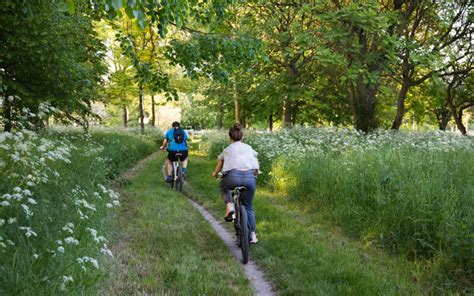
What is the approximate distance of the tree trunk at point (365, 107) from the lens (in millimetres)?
16984

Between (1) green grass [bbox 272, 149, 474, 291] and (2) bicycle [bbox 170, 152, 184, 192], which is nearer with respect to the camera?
(1) green grass [bbox 272, 149, 474, 291]

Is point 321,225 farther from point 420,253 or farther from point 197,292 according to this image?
point 197,292

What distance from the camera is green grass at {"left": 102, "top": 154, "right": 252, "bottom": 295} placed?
4695mm

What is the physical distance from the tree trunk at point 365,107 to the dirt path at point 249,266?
35.2ft

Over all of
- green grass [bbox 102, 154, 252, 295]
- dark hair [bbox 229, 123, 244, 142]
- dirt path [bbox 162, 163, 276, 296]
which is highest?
dark hair [bbox 229, 123, 244, 142]

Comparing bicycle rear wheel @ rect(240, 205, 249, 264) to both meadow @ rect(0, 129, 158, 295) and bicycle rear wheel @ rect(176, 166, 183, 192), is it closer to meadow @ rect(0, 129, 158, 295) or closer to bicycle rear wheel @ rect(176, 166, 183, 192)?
meadow @ rect(0, 129, 158, 295)

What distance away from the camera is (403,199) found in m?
6.36

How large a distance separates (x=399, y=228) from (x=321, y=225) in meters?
1.76

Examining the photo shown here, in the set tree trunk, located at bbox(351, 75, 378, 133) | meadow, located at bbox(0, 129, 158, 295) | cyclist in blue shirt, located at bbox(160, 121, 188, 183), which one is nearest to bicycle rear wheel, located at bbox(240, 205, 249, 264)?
meadow, located at bbox(0, 129, 158, 295)

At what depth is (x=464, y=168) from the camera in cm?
749

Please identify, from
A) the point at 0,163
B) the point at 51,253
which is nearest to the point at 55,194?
the point at 0,163

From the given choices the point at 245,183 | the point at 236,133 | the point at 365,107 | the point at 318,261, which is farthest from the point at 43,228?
the point at 365,107

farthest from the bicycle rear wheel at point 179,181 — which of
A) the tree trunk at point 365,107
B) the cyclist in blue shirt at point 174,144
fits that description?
the tree trunk at point 365,107

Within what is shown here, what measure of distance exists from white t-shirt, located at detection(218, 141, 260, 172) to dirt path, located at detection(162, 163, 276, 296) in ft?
4.53
